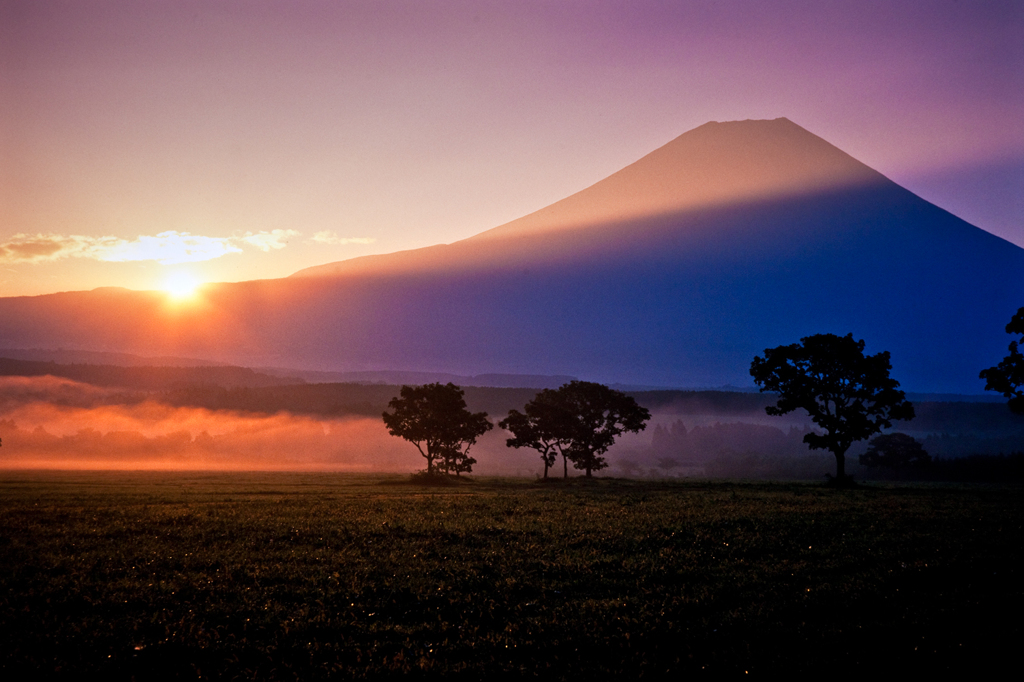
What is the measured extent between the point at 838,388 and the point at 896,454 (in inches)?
2348

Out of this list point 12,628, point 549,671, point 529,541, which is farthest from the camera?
point 529,541

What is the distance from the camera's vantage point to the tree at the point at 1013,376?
5001 centimetres

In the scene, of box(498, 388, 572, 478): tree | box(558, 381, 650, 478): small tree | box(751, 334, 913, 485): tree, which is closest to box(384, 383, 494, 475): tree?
box(498, 388, 572, 478): tree

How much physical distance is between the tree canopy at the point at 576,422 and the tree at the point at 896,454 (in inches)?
2076

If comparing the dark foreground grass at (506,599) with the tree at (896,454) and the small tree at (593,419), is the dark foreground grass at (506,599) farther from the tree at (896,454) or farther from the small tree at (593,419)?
the tree at (896,454)

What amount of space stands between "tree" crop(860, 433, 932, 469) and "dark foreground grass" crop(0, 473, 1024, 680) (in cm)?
9440

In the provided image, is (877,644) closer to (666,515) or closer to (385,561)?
(385,561)

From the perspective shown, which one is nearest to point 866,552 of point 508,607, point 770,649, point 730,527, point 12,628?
point 730,527

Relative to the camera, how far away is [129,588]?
15.3 m

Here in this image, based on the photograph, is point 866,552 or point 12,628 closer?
point 12,628

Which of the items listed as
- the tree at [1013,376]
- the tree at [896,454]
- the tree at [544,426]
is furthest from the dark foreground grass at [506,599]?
the tree at [896,454]

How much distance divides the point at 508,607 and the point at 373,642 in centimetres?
328

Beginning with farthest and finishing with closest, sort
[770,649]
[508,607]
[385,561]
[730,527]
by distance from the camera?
[730,527], [385,561], [508,607], [770,649]

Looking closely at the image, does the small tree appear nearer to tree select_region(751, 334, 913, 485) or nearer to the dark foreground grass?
tree select_region(751, 334, 913, 485)
